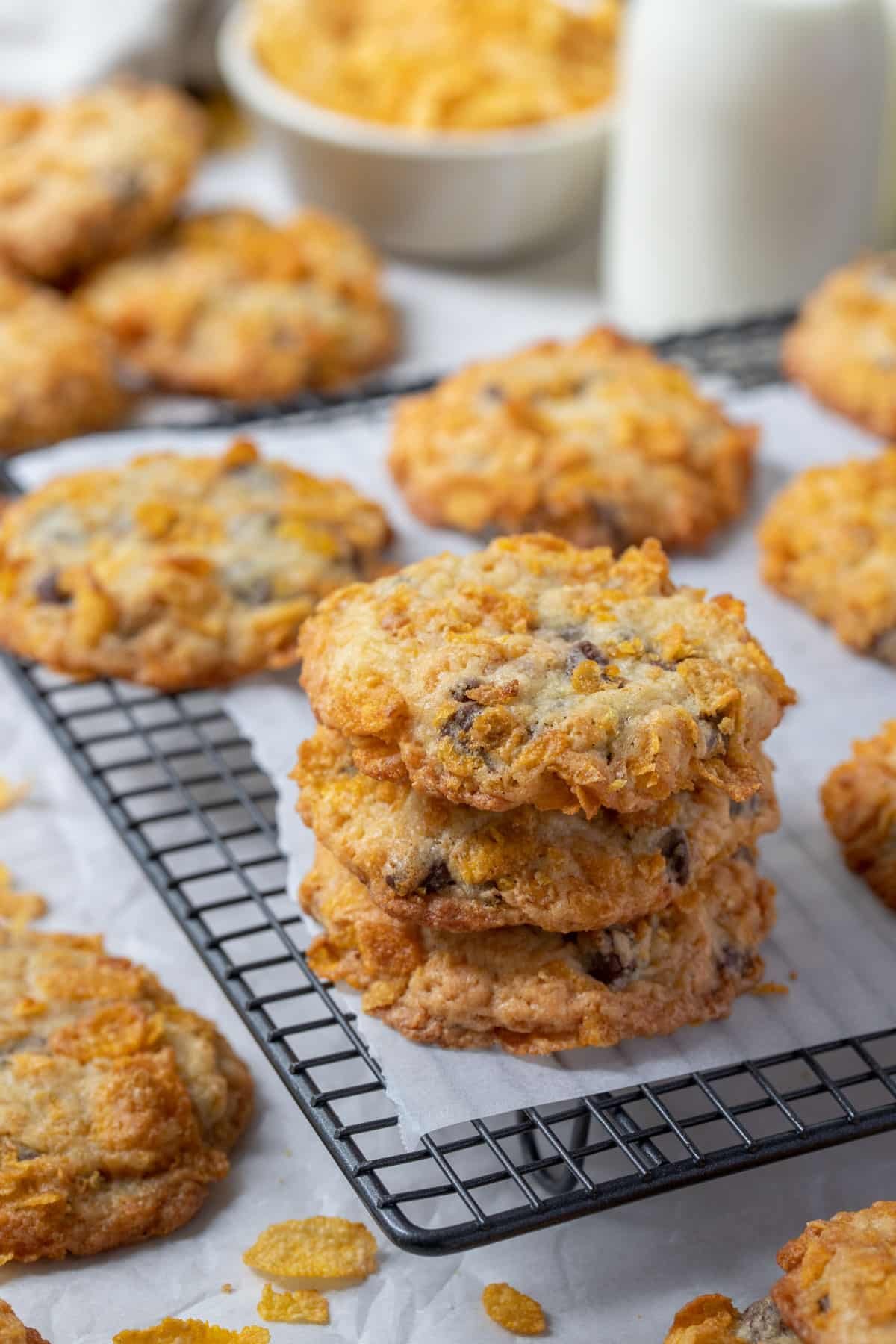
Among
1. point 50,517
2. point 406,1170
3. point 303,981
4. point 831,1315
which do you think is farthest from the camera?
point 50,517

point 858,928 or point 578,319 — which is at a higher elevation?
point 858,928

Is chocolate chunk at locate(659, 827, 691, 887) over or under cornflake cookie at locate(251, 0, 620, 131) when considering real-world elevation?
over

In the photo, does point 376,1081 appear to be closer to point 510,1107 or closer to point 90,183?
point 510,1107

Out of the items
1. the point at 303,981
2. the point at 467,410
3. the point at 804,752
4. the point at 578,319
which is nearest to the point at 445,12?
the point at 578,319

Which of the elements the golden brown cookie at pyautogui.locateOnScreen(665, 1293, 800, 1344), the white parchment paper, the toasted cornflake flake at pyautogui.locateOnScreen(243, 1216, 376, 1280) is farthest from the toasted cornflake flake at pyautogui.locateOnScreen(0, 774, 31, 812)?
the golden brown cookie at pyautogui.locateOnScreen(665, 1293, 800, 1344)

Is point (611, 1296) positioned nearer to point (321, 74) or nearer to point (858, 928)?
point (858, 928)

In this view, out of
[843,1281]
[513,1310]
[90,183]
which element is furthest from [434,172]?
[843,1281]

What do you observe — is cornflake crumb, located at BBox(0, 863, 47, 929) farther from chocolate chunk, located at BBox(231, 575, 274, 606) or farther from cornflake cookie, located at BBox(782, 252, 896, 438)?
cornflake cookie, located at BBox(782, 252, 896, 438)
